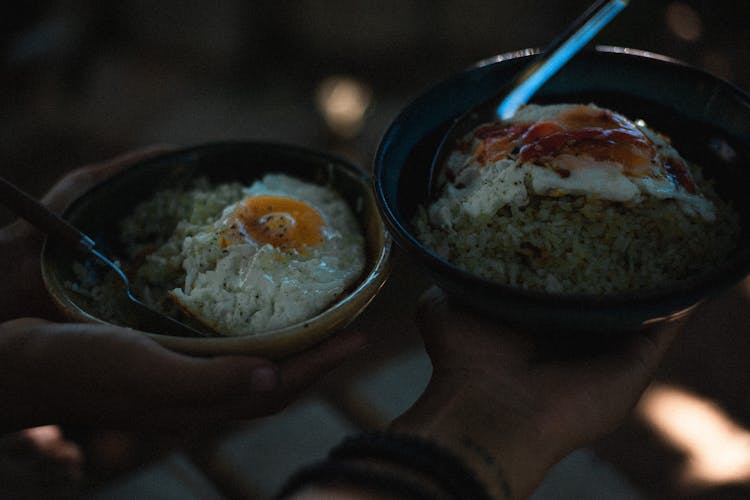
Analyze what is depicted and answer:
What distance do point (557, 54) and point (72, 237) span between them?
3.88 feet

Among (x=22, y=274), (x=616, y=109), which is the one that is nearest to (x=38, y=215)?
(x=22, y=274)

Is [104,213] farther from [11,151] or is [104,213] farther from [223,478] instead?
[11,151]

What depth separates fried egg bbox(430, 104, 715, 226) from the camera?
122cm

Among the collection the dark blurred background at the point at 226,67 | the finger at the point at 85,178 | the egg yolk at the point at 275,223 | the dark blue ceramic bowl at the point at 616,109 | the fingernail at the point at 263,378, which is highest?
the dark blue ceramic bowl at the point at 616,109

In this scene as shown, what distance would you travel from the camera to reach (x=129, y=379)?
1146 millimetres

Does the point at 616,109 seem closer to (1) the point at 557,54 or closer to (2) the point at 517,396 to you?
(1) the point at 557,54

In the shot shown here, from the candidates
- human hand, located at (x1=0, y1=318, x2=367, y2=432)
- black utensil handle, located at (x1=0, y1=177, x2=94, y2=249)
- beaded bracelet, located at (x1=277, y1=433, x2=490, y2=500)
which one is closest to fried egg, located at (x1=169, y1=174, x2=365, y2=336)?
human hand, located at (x1=0, y1=318, x2=367, y2=432)

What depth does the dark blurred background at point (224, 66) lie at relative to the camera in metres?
3.60

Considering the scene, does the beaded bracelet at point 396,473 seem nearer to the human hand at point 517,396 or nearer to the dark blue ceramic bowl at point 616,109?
the human hand at point 517,396

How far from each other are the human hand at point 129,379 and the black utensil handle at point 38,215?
206 mm

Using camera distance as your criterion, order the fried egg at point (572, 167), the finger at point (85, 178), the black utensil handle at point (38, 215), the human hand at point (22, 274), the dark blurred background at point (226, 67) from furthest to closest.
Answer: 1. the dark blurred background at point (226, 67)
2. the finger at point (85, 178)
3. the human hand at point (22, 274)
4. the black utensil handle at point (38, 215)
5. the fried egg at point (572, 167)

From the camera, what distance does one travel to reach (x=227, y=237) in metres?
1.38

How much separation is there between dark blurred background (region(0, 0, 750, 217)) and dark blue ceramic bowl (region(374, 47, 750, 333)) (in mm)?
1965

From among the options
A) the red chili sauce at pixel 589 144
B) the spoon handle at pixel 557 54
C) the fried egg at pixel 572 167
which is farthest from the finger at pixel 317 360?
the spoon handle at pixel 557 54
